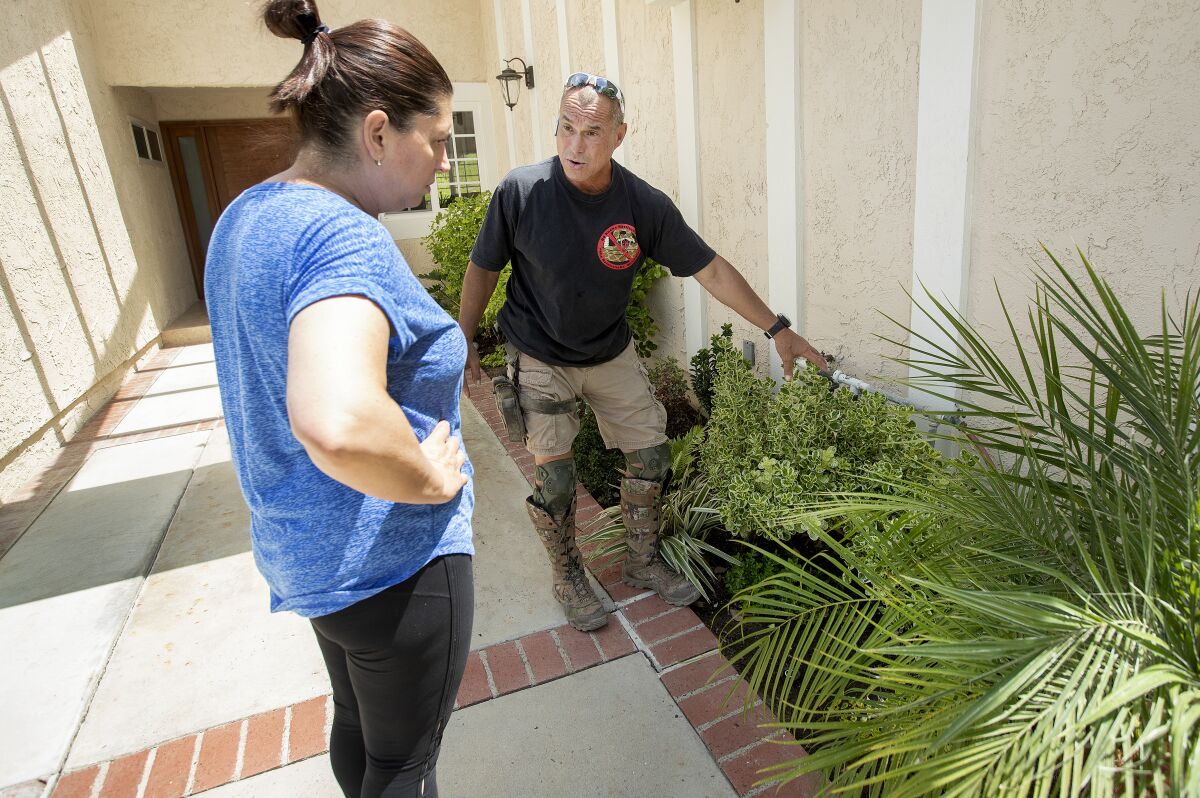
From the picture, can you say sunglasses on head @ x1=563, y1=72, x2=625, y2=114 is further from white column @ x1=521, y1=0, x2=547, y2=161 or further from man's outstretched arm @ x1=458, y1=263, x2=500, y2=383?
white column @ x1=521, y1=0, x2=547, y2=161

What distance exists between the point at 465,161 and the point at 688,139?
234 inches

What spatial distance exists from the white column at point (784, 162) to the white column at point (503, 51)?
546 cm

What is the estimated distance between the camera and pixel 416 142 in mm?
1155

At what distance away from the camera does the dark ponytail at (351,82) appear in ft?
3.58

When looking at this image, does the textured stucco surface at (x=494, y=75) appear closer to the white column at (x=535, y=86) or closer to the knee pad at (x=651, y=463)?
the white column at (x=535, y=86)

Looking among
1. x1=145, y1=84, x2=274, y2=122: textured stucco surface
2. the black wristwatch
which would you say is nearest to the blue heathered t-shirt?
Result: the black wristwatch

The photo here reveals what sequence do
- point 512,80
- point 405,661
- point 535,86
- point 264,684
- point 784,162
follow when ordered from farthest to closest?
point 512,80 < point 535,86 < point 784,162 < point 264,684 < point 405,661

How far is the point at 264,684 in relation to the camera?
8.02ft

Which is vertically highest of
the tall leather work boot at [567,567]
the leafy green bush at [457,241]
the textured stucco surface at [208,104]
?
the textured stucco surface at [208,104]

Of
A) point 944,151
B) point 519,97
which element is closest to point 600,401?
point 944,151

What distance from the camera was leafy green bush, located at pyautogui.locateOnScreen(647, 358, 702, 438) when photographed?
167 inches

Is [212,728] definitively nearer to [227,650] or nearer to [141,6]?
[227,650]

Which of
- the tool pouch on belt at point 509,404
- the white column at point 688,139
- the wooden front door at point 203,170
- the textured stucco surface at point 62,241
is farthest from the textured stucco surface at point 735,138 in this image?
the wooden front door at point 203,170

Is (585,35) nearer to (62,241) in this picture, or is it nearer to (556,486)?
(556,486)
